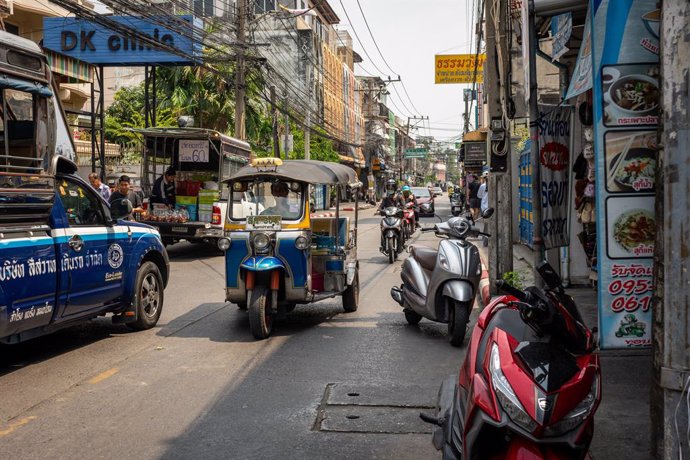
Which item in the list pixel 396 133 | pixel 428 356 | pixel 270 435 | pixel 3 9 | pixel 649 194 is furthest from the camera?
pixel 396 133

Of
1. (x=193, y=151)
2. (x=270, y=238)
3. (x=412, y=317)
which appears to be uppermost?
(x=193, y=151)

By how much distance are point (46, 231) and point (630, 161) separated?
17.0ft

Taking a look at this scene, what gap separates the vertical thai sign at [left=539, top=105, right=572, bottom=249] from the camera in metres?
6.55

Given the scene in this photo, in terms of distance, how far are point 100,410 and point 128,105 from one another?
3955cm

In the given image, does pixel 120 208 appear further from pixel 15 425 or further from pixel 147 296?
pixel 15 425

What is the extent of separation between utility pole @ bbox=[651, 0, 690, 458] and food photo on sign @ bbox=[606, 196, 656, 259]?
561 millimetres

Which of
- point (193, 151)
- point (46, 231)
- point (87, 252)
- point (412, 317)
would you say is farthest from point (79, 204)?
point (193, 151)

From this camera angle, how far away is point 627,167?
4375mm

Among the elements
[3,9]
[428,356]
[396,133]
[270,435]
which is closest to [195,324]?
[428,356]

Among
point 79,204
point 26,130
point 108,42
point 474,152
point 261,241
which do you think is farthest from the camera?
point 474,152

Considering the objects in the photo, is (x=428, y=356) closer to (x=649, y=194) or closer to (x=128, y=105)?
(x=649, y=194)

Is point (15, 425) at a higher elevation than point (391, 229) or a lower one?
lower

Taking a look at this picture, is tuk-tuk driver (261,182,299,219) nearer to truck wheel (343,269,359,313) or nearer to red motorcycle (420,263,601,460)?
truck wheel (343,269,359,313)

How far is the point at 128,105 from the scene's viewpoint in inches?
1677
